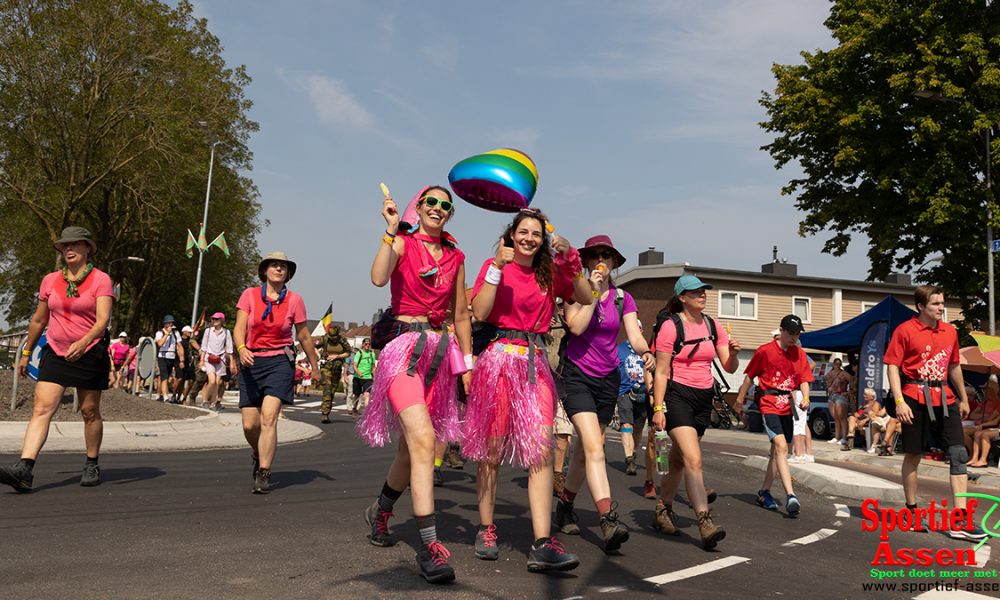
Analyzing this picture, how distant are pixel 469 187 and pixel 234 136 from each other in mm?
37657

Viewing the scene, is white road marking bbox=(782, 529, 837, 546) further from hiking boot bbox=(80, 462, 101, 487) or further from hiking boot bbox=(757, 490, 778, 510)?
hiking boot bbox=(80, 462, 101, 487)

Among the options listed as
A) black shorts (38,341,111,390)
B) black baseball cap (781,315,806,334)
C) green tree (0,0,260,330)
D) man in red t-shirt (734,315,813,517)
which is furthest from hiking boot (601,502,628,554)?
green tree (0,0,260,330)

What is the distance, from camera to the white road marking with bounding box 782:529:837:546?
6.33 m

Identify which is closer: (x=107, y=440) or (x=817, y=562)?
(x=817, y=562)

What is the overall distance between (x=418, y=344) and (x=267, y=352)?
310 centimetres

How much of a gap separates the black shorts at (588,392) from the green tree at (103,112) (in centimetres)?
2782

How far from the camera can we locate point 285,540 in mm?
5355

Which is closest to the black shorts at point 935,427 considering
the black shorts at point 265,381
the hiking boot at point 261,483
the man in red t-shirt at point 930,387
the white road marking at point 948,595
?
the man in red t-shirt at point 930,387

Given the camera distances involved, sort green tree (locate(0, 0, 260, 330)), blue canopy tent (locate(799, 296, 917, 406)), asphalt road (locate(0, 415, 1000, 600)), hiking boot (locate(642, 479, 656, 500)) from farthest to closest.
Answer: green tree (locate(0, 0, 260, 330)) < blue canopy tent (locate(799, 296, 917, 406)) < hiking boot (locate(642, 479, 656, 500)) < asphalt road (locate(0, 415, 1000, 600))

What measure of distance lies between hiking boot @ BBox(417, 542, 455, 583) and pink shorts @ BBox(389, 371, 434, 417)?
2.57 feet

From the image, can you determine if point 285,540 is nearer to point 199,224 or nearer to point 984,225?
point 984,225

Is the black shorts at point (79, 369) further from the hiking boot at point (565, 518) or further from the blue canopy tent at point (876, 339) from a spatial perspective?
the blue canopy tent at point (876, 339)

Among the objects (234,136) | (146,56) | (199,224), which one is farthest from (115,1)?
(199,224)

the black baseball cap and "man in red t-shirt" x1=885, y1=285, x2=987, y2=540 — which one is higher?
the black baseball cap
